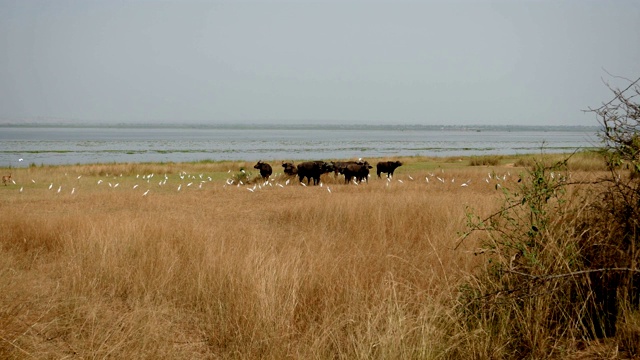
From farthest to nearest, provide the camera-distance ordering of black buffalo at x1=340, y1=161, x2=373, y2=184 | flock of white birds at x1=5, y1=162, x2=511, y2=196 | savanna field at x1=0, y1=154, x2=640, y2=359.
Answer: black buffalo at x1=340, y1=161, x2=373, y2=184 < flock of white birds at x1=5, y1=162, x2=511, y2=196 < savanna field at x1=0, y1=154, x2=640, y2=359

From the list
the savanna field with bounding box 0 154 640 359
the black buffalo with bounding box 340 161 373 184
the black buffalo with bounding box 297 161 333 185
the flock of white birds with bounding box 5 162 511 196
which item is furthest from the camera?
the black buffalo with bounding box 297 161 333 185

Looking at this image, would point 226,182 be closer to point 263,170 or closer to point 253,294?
point 263,170

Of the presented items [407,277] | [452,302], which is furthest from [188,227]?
[452,302]

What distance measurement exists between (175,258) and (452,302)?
4.14 metres

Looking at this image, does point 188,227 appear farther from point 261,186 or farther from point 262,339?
point 261,186

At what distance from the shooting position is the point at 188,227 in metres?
10.4

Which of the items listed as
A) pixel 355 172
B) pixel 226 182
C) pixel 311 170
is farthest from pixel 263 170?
pixel 355 172

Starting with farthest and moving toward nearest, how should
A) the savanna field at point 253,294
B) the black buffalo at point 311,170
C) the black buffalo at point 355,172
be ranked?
the black buffalo at point 311,170, the black buffalo at point 355,172, the savanna field at point 253,294

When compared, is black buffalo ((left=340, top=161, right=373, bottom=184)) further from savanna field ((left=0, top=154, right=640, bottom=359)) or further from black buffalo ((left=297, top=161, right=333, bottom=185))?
savanna field ((left=0, top=154, right=640, bottom=359))

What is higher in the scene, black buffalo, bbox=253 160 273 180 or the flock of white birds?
black buffalo, bbox=253 160 273 180

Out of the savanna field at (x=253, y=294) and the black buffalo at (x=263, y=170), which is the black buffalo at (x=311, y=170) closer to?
the black buffalo at (x=263, y=170)

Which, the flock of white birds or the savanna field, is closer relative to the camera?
the savanna field

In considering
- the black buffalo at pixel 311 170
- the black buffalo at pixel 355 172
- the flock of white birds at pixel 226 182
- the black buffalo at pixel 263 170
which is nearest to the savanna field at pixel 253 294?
the flock of white birds at pixel 226 182

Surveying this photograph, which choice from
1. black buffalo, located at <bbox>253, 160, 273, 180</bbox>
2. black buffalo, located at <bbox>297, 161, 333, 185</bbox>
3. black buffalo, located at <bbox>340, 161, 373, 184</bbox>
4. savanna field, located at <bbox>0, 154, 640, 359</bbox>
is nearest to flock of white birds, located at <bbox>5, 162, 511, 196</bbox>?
black buffalo, located at <bbox>253, 160, 273, 180</bbox>
